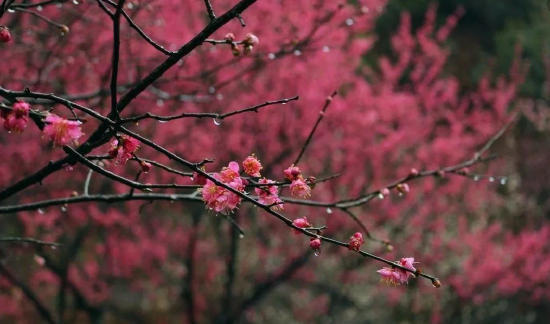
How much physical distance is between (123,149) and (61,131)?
210mm

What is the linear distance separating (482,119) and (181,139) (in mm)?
6736

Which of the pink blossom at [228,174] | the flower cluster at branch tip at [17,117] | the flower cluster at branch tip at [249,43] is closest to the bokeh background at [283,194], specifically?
the flower cluster at branch tip at [249,43]

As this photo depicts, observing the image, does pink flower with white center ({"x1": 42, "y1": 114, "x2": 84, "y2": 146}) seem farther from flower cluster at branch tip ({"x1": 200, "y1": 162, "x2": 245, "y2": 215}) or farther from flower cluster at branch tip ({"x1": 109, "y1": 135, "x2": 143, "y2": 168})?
flower cluster at branch tip ({"x1": 200, "y1": 162, "x2": 245, "y2": 215})

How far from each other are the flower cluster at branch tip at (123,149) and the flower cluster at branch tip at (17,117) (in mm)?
281

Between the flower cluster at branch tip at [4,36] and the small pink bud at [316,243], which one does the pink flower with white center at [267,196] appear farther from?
the flower cluster at branch tip at [4,36]

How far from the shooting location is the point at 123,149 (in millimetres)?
1705

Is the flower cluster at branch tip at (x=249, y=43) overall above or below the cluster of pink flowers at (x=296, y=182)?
above

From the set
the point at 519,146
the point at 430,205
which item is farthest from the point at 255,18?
the point at 519,146

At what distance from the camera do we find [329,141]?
7.68 m

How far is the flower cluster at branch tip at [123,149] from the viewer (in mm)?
1697

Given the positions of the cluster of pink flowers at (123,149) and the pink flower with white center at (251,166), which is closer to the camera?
the cluster of pink flowers at (123,149)

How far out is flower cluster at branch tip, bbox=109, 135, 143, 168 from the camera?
1.70m

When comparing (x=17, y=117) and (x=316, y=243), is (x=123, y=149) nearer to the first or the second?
(x=17, y=117)

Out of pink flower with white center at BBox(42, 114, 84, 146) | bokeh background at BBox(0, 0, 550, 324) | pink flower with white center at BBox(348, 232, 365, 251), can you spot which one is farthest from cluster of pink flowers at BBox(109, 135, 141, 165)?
bokeh background at BBox(0, 0, 550, 324)
